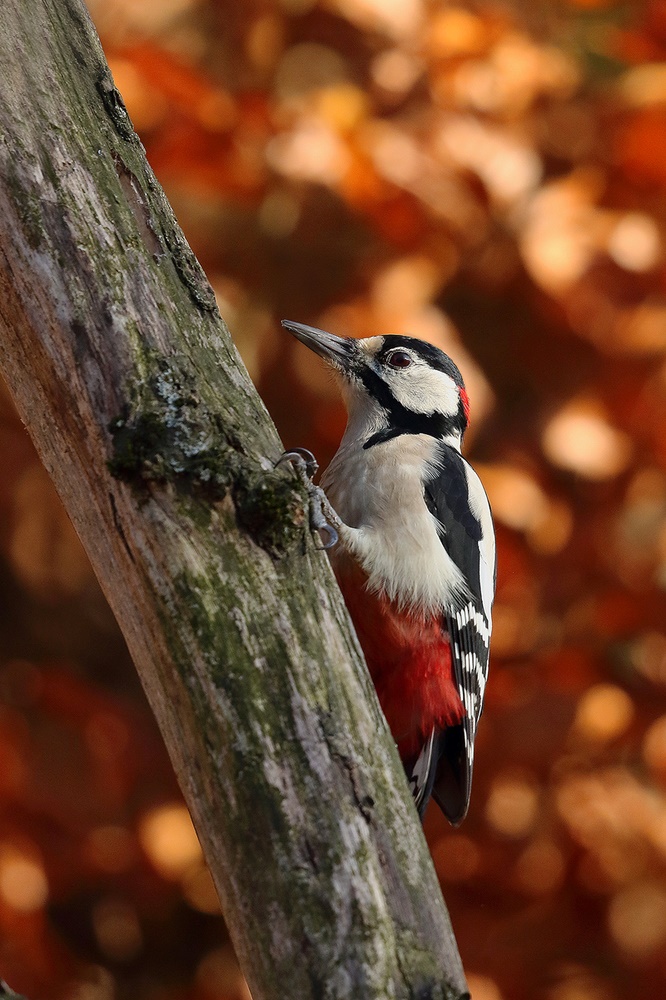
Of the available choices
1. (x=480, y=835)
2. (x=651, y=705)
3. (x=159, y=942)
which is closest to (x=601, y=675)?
(x=651, y=705)

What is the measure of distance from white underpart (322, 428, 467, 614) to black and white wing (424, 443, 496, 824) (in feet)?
0.11

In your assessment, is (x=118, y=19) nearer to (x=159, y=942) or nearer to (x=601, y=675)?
(x=601, y=675)

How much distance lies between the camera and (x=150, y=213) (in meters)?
1.48

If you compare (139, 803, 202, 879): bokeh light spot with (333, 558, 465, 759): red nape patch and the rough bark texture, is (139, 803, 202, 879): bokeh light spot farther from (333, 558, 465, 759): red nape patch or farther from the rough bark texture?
the rough bark texture

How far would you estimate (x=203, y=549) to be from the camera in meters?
1.31

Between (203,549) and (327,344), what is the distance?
1324mm

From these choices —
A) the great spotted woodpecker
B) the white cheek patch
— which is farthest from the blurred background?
the great spotted woodpecker

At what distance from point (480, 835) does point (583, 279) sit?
1575 mm

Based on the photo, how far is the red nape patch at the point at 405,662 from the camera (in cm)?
228

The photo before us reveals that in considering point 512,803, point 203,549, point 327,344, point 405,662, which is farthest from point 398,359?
Result: point 203,549

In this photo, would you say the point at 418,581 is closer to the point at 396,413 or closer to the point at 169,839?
the point at 396,413

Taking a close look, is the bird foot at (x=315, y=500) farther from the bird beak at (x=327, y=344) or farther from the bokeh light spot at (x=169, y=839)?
the bokeh light spot at (x=169, y=839)

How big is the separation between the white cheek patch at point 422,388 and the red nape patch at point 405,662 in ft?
1.79

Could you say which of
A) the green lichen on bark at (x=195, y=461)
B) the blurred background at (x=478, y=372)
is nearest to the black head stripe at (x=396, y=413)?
the blurred background at (x=478, y=372)
